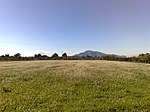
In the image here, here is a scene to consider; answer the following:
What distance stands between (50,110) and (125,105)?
5282 mm

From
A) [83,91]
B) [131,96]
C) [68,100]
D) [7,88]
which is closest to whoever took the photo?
[68,100]

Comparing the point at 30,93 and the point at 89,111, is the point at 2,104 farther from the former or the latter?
the point at 89,111

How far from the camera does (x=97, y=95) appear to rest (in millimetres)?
21656

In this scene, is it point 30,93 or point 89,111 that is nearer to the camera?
point 89,111

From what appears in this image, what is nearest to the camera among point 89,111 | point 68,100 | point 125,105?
point 89,111

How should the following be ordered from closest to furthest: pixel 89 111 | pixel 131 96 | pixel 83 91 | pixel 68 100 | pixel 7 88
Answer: pixel 89 111 → pixel 68 100 → pixel 131 96 → pixel 83 91 → pixel 7 88

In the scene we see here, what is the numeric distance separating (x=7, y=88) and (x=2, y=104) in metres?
6.56

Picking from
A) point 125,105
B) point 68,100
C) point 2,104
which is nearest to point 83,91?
point 68,100

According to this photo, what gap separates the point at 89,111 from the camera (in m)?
17.0

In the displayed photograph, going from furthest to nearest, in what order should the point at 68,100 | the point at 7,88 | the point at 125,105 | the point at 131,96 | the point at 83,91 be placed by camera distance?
the point at 7,88, the point at 83,91, the point at 131,96, the point at 68,100, the point at 125,105

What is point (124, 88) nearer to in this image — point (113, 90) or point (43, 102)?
point (113, 90)

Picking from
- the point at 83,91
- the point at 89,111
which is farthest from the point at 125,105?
the point at 83,91

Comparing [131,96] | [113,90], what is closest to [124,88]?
[113,90]

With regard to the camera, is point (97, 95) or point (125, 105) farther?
point (97, 95)
